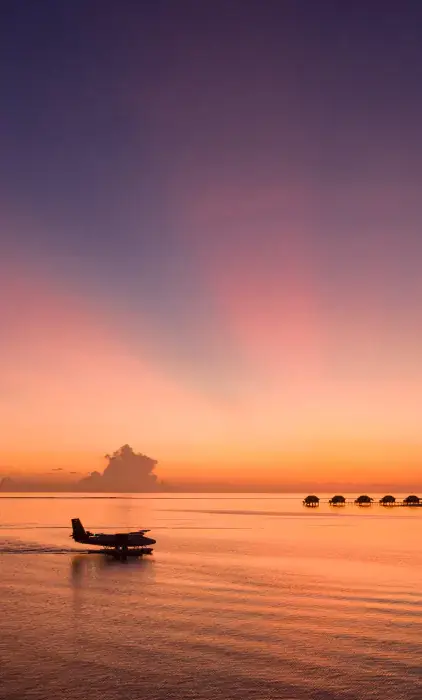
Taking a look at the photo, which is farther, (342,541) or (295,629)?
(342,541)

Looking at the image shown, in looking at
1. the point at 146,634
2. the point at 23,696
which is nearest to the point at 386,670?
the point at 146,634

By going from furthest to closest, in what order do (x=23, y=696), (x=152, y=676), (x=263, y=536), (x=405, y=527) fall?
(x=405, y=527), (x=263, y=536), (x=152, y=676), (x=23, y=696)

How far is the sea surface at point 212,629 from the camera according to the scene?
3167 centimetres

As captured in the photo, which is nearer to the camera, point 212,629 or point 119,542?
point 212,629

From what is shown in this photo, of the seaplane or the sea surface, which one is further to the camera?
the seaplane

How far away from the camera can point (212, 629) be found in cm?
4288

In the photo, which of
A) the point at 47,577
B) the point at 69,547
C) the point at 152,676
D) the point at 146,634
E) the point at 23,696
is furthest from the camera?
the point at 69,547

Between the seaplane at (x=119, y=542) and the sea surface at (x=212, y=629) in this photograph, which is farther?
the seaplane at (x=119, y=542)

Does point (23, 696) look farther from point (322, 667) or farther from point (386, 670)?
→ point (386, 670)

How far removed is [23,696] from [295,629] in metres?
20.7

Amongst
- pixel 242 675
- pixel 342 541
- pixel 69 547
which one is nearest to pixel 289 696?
pixel 242 675

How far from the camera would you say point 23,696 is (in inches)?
1172

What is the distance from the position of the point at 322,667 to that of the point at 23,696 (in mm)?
16551

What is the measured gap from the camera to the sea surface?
104ft
